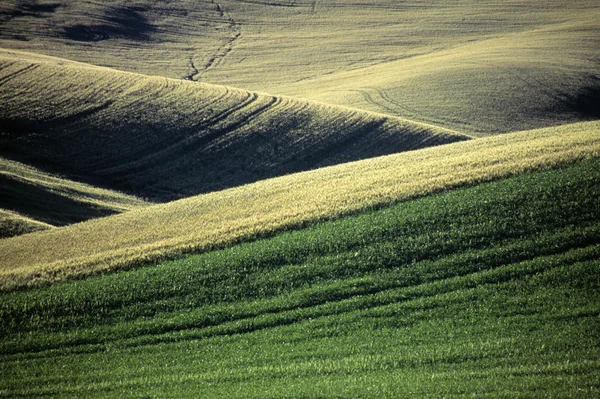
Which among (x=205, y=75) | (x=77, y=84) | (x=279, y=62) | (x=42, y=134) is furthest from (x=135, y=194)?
(x=279, y=62)

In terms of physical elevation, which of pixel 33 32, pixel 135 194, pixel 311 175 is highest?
pixel 33 32

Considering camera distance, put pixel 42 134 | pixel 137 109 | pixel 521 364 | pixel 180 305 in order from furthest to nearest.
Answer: pixel 137 109, pixel 42 134, pixel 180 305, pixel 521 364

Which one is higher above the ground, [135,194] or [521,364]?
[521,364]

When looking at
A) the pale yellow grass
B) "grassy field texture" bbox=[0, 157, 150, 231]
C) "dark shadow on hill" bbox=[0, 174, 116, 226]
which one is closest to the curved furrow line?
the pale yellow grass

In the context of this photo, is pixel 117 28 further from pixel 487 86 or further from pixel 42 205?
pixel 42 205

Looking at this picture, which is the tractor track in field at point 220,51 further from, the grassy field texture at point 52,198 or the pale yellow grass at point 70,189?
the grassy field texture at point 52,198

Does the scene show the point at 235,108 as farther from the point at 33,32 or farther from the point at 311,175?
the point at 33,32
